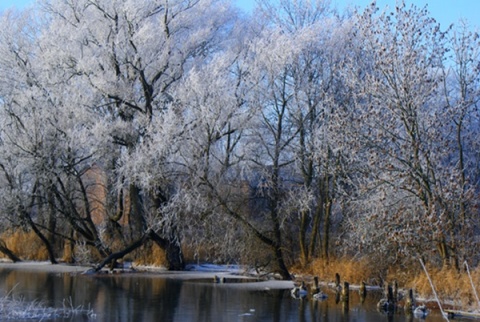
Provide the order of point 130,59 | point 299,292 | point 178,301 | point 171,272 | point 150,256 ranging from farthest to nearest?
point 150,256 → point 171,272 → point 130,59 → point 299,292 → point 178,301

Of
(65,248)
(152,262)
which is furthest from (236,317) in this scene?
(65,248)

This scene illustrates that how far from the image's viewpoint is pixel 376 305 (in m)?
18.2

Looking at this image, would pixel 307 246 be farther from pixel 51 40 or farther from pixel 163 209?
pixel 51 40

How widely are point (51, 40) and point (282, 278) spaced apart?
13.1 metres

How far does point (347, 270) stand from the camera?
23.3 metres

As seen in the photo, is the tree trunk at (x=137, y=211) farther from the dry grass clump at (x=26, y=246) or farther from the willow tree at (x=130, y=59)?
the dry grass clump at (x=26, y=246)

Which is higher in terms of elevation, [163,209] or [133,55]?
[133,55]

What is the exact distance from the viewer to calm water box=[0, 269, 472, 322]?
15867mm

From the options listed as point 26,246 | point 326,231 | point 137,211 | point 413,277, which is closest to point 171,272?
point 137,211

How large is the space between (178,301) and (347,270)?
22.7ft

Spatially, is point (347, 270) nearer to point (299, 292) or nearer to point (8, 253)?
point (299, 292)

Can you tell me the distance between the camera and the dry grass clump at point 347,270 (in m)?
22.6

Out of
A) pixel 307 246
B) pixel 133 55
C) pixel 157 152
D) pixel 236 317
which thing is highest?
pixel 133 55

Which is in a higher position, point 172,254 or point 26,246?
point 26,246
